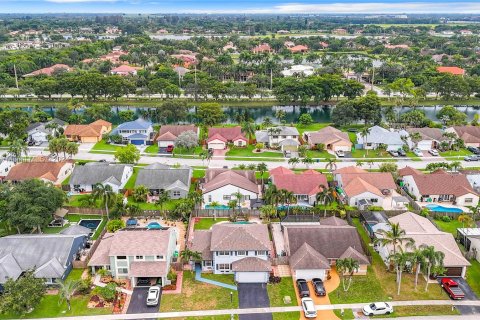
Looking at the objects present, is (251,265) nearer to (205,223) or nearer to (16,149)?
(205,223)

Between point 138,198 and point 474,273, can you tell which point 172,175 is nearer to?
point 138,198

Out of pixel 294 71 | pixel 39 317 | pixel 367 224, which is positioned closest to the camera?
pixel 39 317

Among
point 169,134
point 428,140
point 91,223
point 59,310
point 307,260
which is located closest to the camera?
point 59,310

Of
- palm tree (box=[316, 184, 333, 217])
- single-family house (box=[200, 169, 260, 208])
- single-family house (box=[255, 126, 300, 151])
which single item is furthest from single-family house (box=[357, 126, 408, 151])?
single-family house (box=[200, 169, 260, 208])

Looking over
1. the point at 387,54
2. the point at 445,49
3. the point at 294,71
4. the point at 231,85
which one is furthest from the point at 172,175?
the point at 445,49

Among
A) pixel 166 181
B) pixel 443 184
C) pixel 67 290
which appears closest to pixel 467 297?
pixel 443 184

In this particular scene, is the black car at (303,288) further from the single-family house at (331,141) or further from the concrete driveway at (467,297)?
the single-family house at (331,141)

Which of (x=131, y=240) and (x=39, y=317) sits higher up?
(x=131, y=240)

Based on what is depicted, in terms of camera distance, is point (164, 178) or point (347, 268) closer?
point (347, 268)
